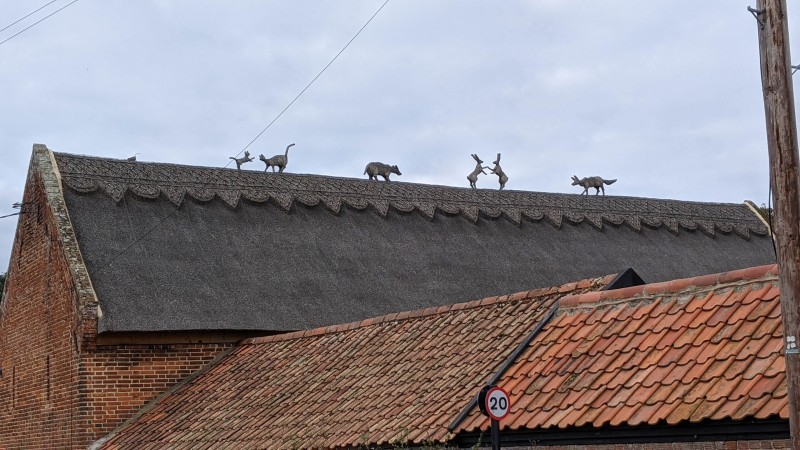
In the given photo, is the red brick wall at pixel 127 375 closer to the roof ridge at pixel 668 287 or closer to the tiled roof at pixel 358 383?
the tiled roof at pixel 358 383

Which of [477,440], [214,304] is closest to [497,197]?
[214,304]

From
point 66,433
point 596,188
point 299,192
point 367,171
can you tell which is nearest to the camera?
point 66,433

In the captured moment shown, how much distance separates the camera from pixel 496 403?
32.7 feet

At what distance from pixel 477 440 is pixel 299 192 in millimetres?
13598

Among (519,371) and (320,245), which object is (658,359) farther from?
(320,245)

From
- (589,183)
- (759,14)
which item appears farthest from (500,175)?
(759,14)

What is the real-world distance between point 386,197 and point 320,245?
279 cm

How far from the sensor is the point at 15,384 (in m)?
24.0

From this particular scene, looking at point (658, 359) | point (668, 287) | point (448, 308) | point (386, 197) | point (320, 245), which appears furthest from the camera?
point (386, 197)

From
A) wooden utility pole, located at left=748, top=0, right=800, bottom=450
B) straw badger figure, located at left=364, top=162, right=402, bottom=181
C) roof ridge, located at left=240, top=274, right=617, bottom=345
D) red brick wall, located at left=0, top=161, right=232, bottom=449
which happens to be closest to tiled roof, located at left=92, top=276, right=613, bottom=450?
roof ridge, located at left=240, top=274, right=617, bottom=345

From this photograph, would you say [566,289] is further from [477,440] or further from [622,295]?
[477,440]

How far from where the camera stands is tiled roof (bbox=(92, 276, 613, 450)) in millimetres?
13594

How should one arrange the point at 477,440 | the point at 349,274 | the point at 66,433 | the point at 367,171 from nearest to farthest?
the point at 477,440, the point at 66,433, the point at 349,274, the point at 367,171

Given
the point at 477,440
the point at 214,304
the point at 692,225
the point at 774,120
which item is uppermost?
the point at 692,225
